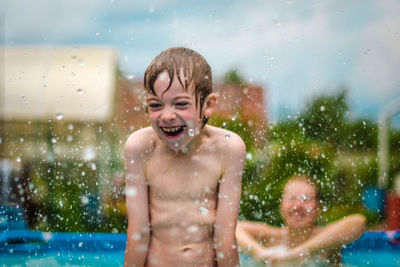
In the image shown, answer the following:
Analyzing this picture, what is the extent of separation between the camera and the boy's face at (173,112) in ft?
6.06

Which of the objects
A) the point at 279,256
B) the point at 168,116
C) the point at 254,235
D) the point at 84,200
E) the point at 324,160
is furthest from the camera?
the point at 324,160

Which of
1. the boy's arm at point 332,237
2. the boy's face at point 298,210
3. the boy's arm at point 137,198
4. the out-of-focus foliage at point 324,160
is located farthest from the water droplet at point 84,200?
the boy's arm at point 137,198

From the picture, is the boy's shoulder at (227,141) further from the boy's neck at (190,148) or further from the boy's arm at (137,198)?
the boy's arm at (137,198)

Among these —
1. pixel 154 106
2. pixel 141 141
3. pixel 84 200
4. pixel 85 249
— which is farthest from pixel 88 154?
pixel 154 106

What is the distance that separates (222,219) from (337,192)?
2956 mm

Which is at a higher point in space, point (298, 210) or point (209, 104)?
point (209, 104)

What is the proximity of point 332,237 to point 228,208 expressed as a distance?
3.94 feet

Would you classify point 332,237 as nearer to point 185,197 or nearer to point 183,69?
point 185,197

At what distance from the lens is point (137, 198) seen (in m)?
1.96

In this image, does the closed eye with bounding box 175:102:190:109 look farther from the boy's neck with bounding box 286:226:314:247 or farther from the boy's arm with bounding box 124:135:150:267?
the boy's neck with bounding box 286:226:314:247

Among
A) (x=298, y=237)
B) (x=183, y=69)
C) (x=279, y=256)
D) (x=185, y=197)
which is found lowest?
(x=279, y=256)

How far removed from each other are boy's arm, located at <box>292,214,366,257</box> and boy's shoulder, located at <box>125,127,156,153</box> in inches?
50.8

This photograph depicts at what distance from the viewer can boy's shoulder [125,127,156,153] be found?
1957 millimetres

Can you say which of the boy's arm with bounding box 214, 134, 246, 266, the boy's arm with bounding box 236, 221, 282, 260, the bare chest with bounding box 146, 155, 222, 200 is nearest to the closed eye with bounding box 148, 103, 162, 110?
the bare chest with bounding box 146, 155, 222, 200
